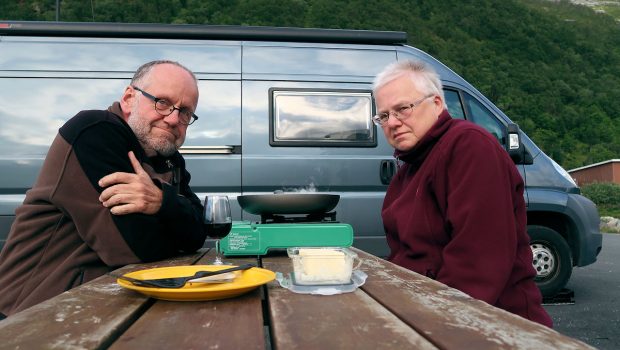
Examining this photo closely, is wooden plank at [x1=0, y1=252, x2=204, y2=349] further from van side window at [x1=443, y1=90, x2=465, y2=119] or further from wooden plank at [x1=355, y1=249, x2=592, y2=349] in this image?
van side window at [x1=443, y1=90, x2=465, y2=119]

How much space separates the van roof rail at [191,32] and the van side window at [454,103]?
0.64m

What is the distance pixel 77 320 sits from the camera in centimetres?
112

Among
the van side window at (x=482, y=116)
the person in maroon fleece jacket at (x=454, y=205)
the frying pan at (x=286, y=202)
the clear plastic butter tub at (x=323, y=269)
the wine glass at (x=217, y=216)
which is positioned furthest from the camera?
the van side window at (x=482, y=116)

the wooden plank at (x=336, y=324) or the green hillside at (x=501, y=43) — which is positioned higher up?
the green hillside at (x=501, y=43)

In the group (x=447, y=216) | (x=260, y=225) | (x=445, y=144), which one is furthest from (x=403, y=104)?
(x=260, y=225)

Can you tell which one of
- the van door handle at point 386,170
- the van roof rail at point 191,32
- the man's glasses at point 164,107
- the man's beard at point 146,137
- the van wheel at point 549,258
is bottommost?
the van wheel at point 549,258

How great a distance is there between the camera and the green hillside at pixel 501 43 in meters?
13.0

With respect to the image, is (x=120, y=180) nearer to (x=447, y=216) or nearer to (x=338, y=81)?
(x=447, y=216)

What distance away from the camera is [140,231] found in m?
2.01

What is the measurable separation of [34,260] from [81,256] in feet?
0.62

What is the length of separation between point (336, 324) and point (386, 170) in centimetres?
385

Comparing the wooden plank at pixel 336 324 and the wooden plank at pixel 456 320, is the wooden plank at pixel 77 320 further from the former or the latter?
the wooden plank at pixel 456 320

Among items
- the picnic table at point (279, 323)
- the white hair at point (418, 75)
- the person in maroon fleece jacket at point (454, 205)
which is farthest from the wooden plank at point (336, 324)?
the white hair at point (418, 75)

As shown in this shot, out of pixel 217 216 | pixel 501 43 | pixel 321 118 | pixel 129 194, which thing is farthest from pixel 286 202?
pixel 501 43
